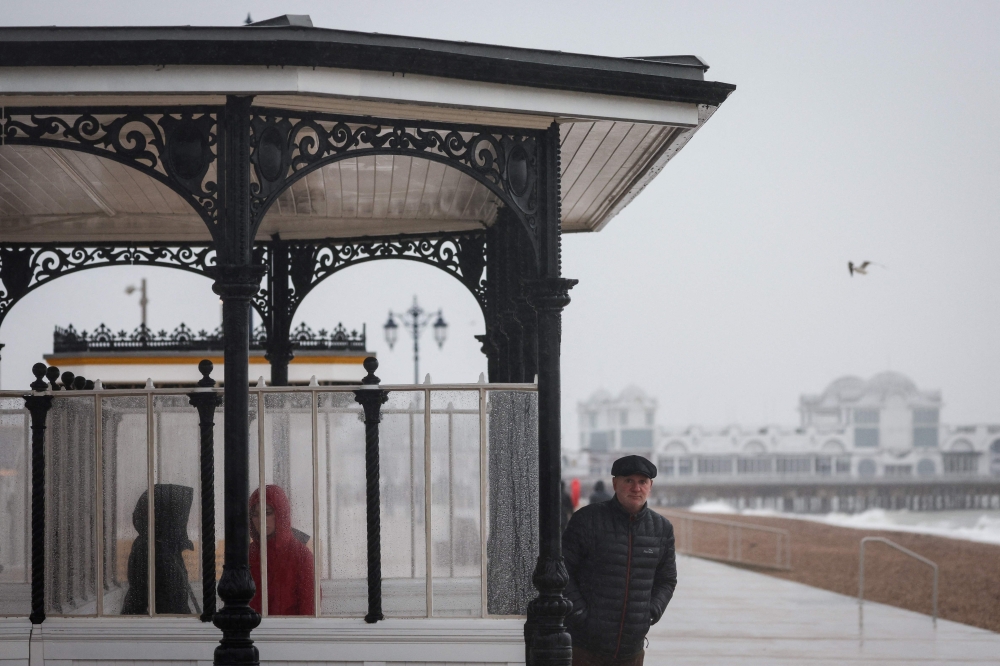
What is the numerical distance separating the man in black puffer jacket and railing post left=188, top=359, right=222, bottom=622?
6.01ft

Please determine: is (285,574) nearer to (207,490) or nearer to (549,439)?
(207,490)

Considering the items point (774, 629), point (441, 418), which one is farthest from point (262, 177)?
point (774, 629)

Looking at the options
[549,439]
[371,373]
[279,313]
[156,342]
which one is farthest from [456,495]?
[156,342]

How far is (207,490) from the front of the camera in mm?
5660

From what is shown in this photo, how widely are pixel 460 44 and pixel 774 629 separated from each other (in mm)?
9325

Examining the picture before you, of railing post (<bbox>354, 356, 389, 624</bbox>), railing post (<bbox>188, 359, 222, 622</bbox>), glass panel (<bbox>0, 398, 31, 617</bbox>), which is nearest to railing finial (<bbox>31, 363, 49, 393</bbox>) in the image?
glass panel (<bbox>0, 398, 31, 617</bbox>)

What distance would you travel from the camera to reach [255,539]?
5711 millimetres

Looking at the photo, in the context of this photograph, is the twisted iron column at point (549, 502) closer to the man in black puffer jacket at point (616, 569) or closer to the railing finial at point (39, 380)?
the man in black puffer jacket at point (616, 569)

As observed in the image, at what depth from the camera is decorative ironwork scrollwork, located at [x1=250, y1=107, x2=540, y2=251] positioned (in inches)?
215

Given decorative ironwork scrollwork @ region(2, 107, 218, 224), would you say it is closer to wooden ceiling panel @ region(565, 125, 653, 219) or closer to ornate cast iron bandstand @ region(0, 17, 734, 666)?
ornate cast iron bandstand @ region(0, 17, 734, 666)

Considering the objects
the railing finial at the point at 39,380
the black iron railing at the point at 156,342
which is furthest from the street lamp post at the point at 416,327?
the railing finial at the point at 39,380

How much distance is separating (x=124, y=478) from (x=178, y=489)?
292 mm

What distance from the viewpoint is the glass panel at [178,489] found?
5730 mm

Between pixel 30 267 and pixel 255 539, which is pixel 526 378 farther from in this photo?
pixel 30 267
